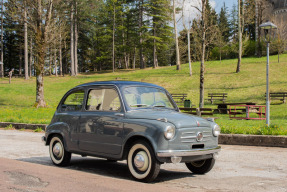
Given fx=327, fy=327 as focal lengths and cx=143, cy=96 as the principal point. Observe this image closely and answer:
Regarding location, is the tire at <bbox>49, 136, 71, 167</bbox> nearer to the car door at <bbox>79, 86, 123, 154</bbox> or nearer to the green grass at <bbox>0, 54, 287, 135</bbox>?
the car door at <bbox>79, 86, 123, 154</bbox>

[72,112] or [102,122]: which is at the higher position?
[72,112]

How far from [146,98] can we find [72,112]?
1829mm

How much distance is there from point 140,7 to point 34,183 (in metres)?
63.2

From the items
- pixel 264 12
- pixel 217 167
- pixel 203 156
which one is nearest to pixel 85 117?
pixel 203 156

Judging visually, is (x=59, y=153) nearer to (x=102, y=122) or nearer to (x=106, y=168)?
(x=106, y=168)

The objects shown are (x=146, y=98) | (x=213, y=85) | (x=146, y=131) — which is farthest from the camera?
(x=213, y=85)

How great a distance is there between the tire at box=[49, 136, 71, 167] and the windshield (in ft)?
6.89

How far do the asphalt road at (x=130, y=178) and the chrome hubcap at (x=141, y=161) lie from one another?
0.97 feet

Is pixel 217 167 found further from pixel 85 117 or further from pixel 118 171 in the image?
pixel 85 117

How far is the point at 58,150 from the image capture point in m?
7.50

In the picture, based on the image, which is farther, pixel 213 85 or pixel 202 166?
pixel 213 85

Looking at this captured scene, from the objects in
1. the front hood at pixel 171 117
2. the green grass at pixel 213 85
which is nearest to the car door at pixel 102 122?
the front hood at pixel 171 117

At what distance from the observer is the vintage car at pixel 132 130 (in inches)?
221

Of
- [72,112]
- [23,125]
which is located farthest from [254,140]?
[23,125]
